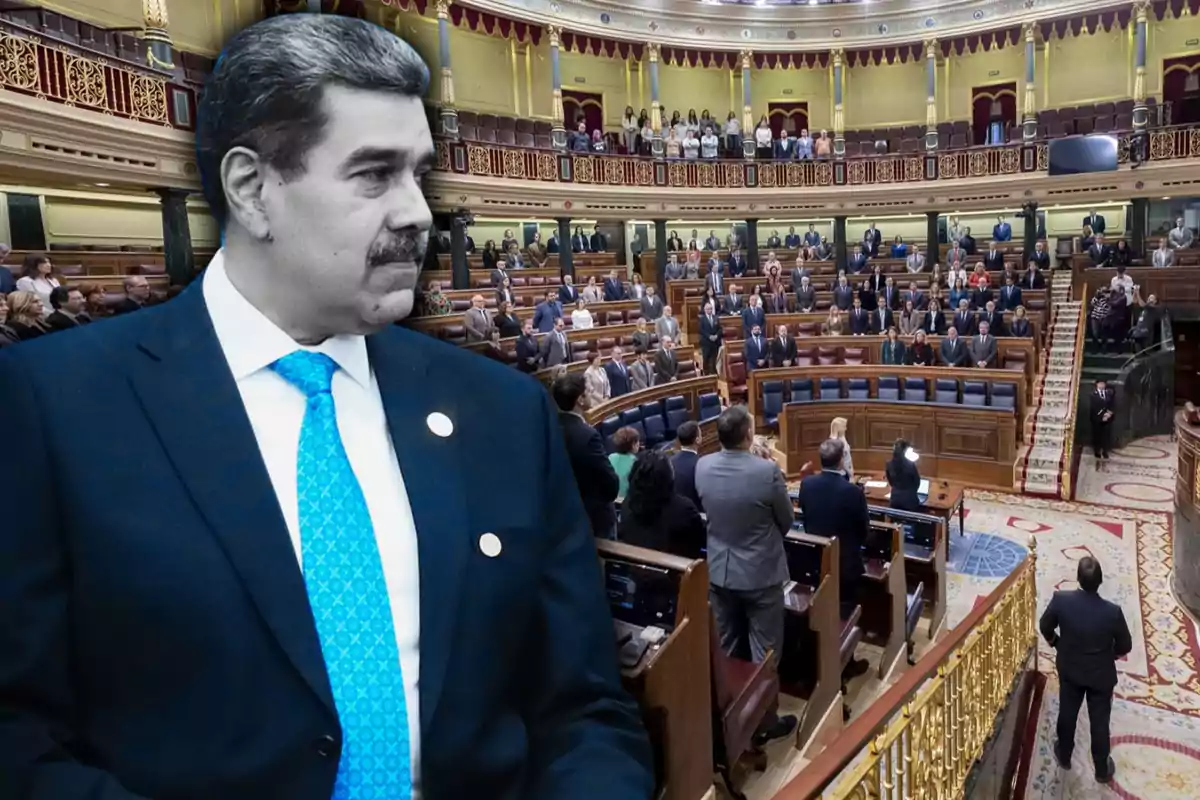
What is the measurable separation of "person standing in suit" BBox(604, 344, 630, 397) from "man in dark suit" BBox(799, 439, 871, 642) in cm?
421

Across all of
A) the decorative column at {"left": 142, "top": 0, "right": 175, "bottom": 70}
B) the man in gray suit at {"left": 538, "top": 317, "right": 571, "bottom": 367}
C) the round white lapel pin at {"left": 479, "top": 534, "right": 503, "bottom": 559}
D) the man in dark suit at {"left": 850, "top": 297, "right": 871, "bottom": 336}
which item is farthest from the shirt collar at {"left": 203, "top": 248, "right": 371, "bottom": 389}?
the man in dark suit at {"left": 850, "top": 297, "right": 871, "bottom": 336}

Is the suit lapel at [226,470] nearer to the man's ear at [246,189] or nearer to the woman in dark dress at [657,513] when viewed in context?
the man's ear at [246,189]

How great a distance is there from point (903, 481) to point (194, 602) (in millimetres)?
6325

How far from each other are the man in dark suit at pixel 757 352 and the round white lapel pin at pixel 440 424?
9.67 metres

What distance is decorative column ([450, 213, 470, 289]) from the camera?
12.6 metres

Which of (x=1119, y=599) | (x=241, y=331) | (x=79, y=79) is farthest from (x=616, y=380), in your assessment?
(x=241, y=331)

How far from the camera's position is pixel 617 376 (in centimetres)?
866

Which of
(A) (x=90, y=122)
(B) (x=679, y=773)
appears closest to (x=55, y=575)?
(B) (x=679, y=773)

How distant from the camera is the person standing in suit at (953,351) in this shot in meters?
9.80

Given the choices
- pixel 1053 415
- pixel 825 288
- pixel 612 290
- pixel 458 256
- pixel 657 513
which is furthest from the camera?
pixel 825 288

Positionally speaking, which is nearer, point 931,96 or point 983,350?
point 983,350

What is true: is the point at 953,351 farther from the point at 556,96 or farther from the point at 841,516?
the point at 556,96

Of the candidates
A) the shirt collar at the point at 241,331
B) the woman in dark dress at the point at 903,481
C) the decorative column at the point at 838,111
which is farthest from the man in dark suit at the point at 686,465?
the decorative column at the point at 838,111

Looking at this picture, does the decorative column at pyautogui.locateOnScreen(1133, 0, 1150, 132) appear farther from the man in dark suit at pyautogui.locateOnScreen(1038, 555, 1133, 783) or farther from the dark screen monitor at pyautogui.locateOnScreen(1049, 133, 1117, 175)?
the man in dark suit at pyautogui.locateOnScreen(1038, 555, 1133, 783)
